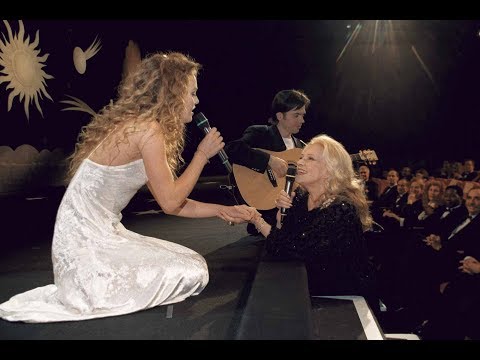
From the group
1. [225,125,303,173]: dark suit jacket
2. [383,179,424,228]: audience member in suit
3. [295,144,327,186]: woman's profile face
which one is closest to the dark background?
[383,179,424,228]: audience member in suit

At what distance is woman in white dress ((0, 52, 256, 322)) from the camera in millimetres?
2002

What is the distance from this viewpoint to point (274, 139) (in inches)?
163

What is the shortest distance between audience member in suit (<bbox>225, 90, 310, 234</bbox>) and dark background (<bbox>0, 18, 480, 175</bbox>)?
4.33 meters

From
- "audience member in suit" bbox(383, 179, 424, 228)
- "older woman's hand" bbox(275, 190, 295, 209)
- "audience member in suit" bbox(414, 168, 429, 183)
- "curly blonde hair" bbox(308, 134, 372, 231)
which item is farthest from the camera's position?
"audience member in suit" bbox(414, 168, 429, 183)

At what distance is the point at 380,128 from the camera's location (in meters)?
9.60

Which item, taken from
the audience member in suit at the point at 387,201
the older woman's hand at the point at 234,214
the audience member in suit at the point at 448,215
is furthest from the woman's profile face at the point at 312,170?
the audience member in suit at the point at 387,201

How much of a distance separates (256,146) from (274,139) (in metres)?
0.17

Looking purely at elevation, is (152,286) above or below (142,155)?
below

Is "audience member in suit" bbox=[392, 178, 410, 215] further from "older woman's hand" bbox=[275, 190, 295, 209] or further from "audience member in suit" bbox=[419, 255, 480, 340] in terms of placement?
"older woman's hand" bbox=[275, 190, 295, 209]

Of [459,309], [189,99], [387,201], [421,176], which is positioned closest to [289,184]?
[189,99]

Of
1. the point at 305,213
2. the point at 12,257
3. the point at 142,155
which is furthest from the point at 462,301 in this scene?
the point at 12,257

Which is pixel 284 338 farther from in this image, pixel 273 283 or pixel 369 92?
pixel 369 92

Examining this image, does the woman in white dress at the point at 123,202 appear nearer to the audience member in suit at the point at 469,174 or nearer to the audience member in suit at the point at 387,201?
the audience member in suit at the point at 387,201
